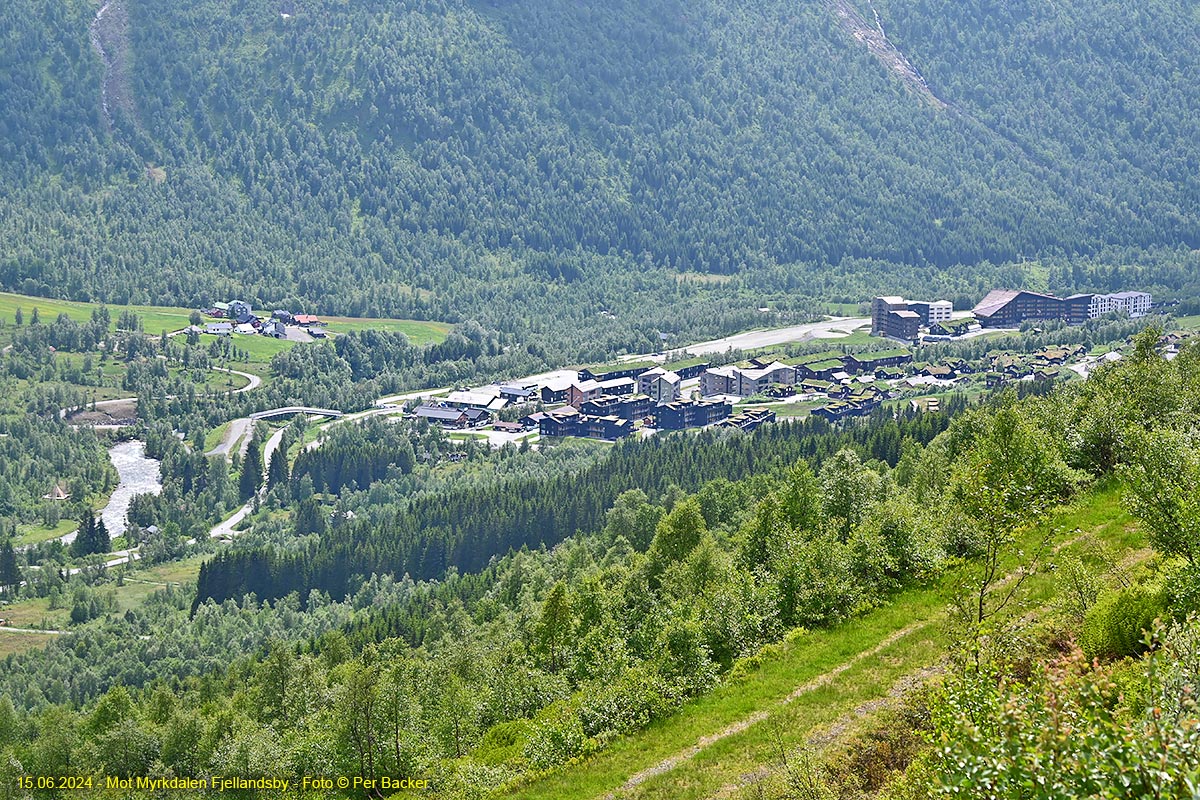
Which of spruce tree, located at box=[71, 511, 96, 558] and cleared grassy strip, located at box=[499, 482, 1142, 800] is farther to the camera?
spruce tree, located at box=[71, 511, 96, 558]

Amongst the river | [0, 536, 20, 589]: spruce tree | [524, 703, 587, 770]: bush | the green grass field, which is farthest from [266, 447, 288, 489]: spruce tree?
[524, 703, 587, 770]: bush

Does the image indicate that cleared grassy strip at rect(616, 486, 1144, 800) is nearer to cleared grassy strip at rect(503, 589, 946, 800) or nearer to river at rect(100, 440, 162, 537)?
cleared grassy strip at rect(503, 589, 946, 800)

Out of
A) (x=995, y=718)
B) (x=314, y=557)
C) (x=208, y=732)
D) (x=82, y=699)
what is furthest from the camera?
(x=314, y=557)

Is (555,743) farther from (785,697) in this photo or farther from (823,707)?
(823,707)

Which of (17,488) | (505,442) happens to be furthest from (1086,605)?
(17,488)

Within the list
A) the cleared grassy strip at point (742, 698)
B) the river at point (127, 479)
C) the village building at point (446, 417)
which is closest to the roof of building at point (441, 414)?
the village building at point (446, 417)

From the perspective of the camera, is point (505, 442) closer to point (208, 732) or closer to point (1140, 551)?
point (208, 732)

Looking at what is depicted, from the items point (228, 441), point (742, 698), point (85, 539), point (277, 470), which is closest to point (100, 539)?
point (85, 539)
